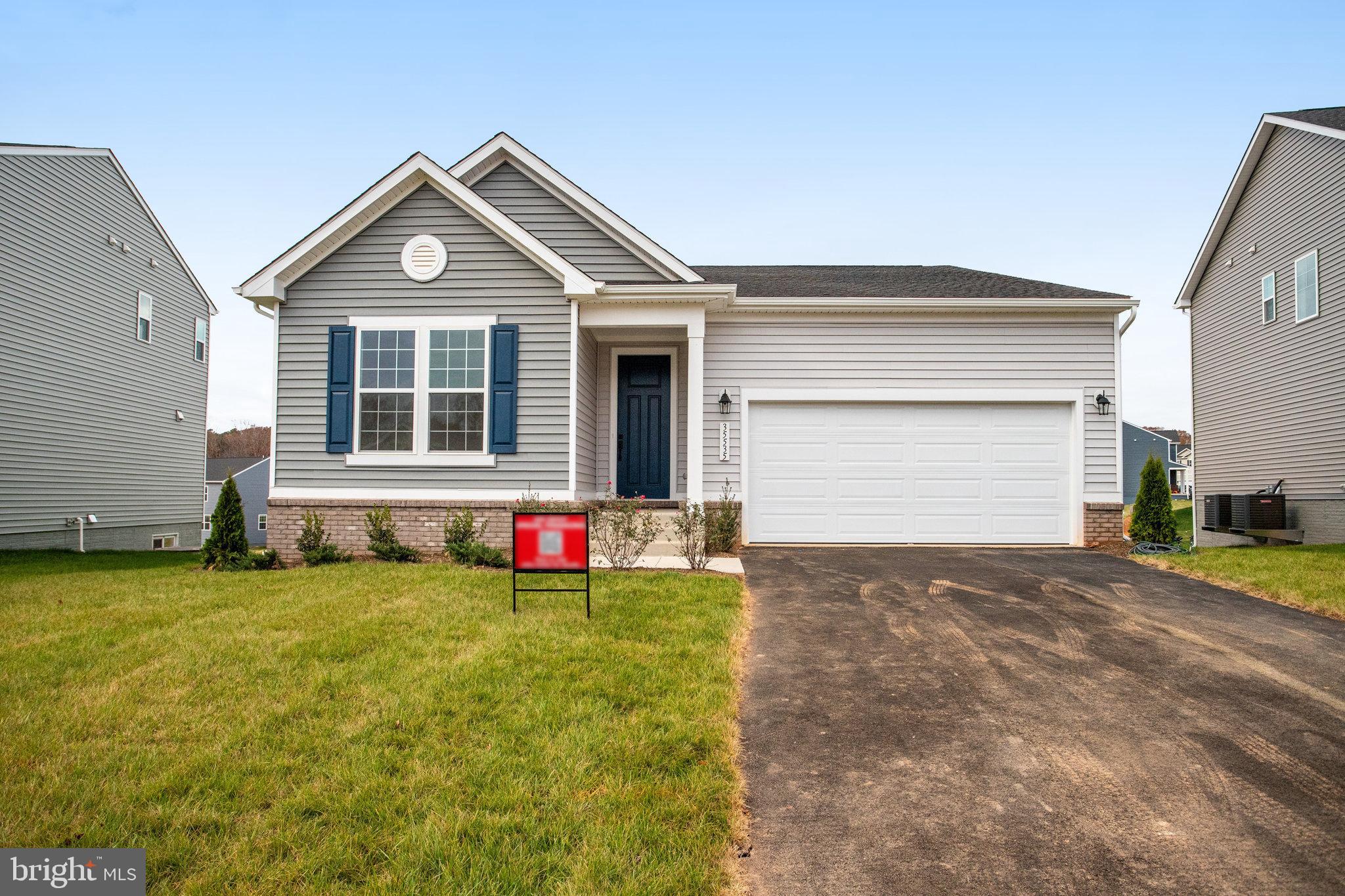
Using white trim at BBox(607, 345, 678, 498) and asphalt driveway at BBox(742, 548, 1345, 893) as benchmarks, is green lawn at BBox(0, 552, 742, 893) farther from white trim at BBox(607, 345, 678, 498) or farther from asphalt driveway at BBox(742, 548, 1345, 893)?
white trim at BBox(607, 345, 678, 498)

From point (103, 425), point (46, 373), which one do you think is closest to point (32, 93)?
point (46, 373)

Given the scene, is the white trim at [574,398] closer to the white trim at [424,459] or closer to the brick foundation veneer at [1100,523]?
the white trim at [424,459]

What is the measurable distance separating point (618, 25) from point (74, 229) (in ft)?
39.4

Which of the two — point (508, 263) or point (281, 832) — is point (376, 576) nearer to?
point (508, 263)

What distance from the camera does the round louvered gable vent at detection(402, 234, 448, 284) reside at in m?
9.95

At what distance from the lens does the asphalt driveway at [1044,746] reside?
2.78 meters

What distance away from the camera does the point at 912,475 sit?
11.3 meters

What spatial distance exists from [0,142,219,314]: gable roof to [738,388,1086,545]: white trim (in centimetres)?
1448

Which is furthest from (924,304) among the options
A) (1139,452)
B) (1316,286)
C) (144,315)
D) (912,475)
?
(1139,452)

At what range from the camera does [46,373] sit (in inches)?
571

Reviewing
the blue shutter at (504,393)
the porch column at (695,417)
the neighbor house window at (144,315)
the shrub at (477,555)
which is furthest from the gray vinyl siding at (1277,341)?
the neighbor house window at (144,315)

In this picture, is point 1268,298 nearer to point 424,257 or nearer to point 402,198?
point 424,257

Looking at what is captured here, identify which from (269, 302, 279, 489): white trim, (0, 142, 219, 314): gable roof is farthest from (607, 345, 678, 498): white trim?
(0, 142, 219, 314): gable roof

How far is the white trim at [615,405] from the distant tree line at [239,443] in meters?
43.2
